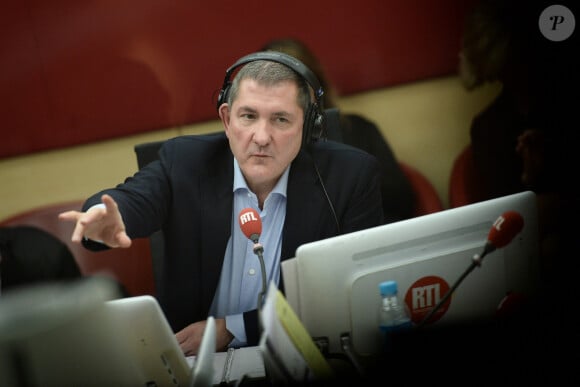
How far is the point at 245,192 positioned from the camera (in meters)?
1.81

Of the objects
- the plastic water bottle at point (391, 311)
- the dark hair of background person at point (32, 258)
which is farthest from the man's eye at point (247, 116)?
the dark hair of background person at point (32, 258)

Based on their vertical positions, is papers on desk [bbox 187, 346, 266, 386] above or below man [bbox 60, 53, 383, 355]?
below

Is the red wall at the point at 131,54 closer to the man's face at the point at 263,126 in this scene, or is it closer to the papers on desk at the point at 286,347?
the man's face at the point at 263,126

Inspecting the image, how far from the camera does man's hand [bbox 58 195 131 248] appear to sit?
1.33m

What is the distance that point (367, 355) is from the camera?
119cm

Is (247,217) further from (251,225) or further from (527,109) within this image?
(527,109)

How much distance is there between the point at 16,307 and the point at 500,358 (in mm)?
665

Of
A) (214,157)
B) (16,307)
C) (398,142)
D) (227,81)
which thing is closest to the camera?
(16,307)

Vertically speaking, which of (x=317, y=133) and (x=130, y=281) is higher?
(x=317, y=133)

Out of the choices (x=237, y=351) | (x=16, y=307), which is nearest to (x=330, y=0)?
(x=237, y=351)

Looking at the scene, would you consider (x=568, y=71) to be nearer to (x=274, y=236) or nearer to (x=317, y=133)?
(x=317, y=133)

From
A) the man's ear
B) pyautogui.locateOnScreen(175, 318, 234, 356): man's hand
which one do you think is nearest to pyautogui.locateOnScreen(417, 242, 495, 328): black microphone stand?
pyautogui.locateOnScreen(175, 318, 234, 356): man's hand

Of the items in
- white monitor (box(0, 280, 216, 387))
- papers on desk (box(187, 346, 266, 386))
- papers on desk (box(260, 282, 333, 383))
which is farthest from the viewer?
papers on desk (box(187, 346, 266, 386))

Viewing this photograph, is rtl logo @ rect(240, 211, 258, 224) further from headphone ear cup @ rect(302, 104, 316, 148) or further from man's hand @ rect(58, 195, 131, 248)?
headphone ear cup @ rect(302, 104, 316, 148)
